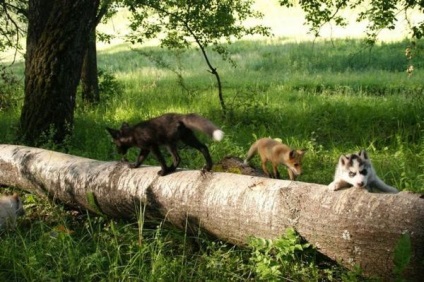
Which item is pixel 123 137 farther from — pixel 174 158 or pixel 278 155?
pixel 278 155

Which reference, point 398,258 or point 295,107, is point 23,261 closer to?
point 398,258

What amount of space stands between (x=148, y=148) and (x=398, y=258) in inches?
130

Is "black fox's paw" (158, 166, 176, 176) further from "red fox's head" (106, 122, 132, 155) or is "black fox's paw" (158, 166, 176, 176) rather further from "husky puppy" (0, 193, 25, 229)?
"husky puppy" (0, 193, 25, 229)

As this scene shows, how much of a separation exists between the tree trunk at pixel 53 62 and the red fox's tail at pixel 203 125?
Result: 3673 mm

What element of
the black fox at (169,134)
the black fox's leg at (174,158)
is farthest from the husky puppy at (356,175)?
the black fox's leg at (174,158)

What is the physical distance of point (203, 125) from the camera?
525cm

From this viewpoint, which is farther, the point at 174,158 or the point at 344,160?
the point at 174,158

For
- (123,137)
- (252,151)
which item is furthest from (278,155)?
(123,137)

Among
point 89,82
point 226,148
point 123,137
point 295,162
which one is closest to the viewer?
point 123,137

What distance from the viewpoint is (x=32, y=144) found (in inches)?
338

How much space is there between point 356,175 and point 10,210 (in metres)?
3.94

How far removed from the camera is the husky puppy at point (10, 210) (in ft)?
18.5

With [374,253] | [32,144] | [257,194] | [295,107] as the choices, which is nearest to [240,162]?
[257,194]

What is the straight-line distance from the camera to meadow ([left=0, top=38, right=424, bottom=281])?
4.35m
